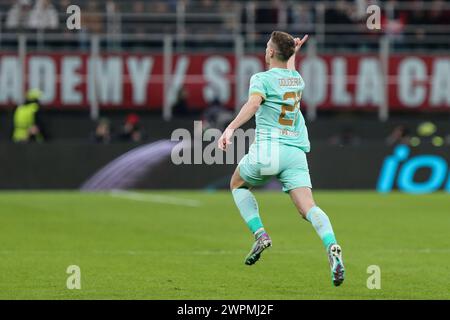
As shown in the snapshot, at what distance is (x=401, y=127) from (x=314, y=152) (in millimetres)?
2873

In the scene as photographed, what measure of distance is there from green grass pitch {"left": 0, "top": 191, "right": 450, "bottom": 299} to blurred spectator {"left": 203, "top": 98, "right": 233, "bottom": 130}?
373 cm

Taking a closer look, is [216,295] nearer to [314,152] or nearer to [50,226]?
[50,226]

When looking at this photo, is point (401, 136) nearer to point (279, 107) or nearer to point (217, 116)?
point (217, 116)

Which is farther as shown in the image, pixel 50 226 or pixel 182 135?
pixel 182 135

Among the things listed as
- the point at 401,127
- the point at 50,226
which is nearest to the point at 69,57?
the point at 401,127

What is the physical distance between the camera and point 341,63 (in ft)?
96.4

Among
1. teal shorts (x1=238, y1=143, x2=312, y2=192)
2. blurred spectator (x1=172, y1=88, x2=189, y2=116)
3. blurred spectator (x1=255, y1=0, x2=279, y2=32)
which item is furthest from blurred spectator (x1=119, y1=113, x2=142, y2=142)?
teal shorts (x1=238, y1=143, x2=312, y2=192)

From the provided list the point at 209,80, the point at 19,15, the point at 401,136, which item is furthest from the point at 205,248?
the point at 209,80

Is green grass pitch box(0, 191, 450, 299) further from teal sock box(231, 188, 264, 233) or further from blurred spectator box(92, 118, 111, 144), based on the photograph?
blurred spectator box(92, 118, 111, 144)

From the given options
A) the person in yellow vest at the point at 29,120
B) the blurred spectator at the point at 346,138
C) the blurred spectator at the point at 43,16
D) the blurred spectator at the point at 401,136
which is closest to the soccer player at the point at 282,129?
the person in yellow vest at the point at 29,120

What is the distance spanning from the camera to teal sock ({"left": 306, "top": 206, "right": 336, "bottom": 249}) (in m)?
9.95

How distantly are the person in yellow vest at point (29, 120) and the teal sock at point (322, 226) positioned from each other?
1656 centimetres

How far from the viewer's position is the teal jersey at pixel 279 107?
33.5 feet
